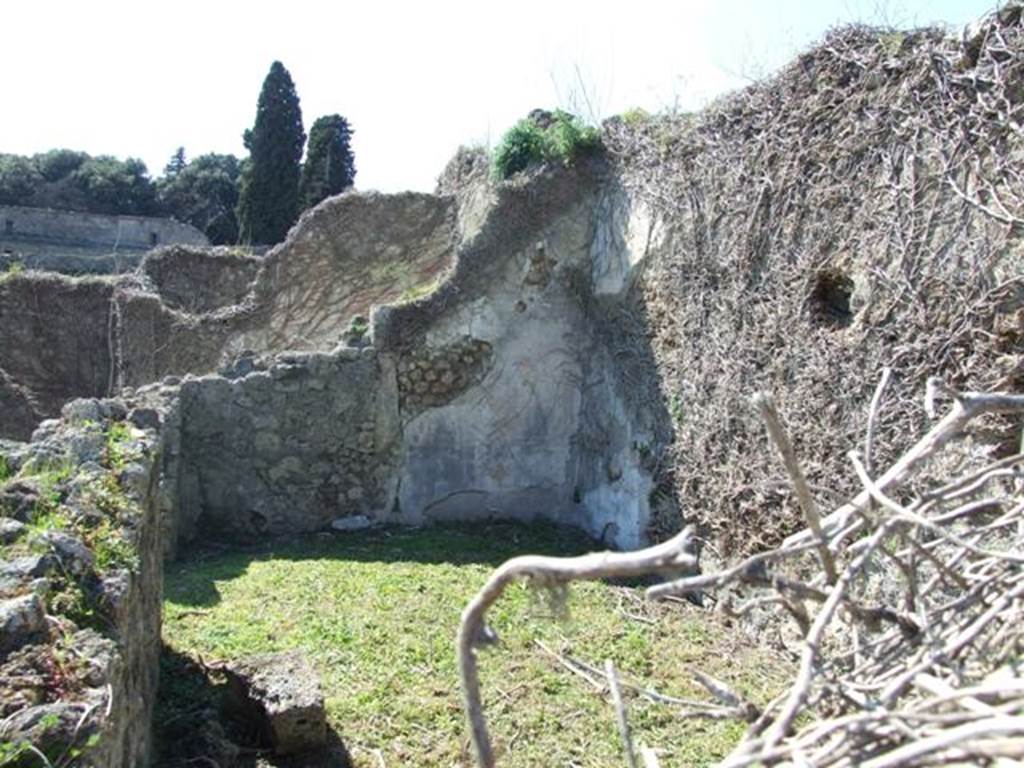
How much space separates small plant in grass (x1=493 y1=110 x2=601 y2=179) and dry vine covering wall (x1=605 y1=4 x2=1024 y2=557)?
0.97m

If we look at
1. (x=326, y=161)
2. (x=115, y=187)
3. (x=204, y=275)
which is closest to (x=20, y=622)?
(x=204, y=275)

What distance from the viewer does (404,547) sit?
7.48 m

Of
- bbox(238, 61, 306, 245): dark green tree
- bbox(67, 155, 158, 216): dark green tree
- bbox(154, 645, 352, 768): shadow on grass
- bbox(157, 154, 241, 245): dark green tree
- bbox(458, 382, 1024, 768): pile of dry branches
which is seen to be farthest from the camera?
bbox(157, 154, 241, 245): dark green tree

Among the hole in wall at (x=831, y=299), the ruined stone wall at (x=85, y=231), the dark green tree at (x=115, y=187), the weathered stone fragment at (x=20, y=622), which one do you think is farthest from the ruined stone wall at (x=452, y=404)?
the dark green tree at (x=115, y=187)

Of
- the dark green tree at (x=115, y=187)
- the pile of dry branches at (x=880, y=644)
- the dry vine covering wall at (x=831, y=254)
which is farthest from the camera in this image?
the dark green tree at (x=115, y=187)

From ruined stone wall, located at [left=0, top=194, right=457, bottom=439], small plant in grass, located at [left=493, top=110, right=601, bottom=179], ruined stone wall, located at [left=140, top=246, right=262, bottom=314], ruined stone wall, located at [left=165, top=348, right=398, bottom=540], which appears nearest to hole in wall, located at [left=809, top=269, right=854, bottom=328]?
small plant in grass, located at [left=493, top=110, right=601, bottom=179]

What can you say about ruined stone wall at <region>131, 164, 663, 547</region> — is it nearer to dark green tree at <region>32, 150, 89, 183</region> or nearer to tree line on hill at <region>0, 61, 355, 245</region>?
tree line on hill at <region>0, 61, 355, 245</region>

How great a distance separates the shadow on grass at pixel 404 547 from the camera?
23.0 ft

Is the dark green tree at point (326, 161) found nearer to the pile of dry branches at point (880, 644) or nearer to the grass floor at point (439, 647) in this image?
the grass floor at point (439, 647)

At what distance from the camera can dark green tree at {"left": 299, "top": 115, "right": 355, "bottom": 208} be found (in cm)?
2491

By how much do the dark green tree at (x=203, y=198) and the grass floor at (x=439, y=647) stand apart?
993 inches

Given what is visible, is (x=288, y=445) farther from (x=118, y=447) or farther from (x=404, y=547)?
(x=118, y=447)

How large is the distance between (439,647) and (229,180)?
98.4ft

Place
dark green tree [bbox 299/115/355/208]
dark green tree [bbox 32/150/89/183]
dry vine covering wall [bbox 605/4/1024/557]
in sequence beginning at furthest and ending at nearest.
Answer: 1. dark green tree [bbox 32/150/89/183]
2. dark green tree [bbox 299/115/355/208]
3. dry vine covering wall [bbox 605/4/1024/557]
